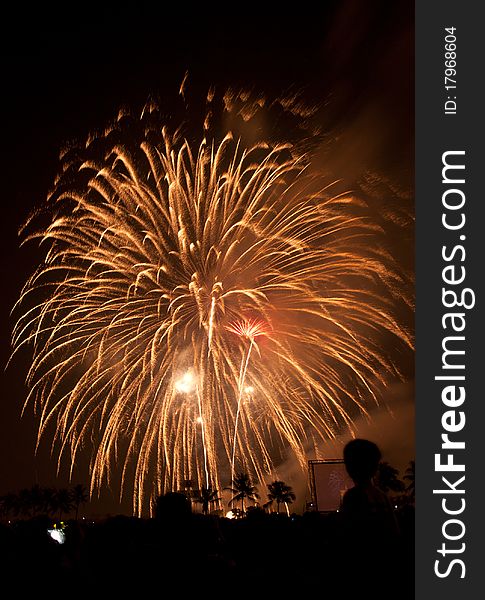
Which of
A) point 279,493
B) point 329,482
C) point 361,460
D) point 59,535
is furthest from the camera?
point 279,493

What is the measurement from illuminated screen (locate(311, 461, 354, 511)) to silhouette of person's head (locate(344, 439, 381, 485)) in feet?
53.4

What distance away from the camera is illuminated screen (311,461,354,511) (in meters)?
21.3

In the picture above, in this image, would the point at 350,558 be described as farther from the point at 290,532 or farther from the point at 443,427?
the point at 290,532

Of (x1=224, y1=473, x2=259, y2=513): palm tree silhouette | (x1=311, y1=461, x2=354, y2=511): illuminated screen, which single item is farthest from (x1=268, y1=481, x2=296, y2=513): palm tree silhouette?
(x1=311, y1=461, x2=354, y2=511): illuminated screen

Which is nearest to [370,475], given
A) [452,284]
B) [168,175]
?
[452,284]

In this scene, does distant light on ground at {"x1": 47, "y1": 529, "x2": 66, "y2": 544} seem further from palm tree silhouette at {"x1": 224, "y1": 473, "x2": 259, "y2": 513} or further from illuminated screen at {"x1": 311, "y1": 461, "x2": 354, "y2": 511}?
palm tree silhouette at {"x1": 224, "y1": 473, "x2": 259, "y2": 513}

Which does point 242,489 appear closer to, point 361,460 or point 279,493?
point 279,493

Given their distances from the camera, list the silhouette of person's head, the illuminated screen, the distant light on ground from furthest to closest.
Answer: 1. the illuminated screen
2. the distant light on ground
3. the silhouette of person's head

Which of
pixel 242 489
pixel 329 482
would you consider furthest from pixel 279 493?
pixel 329 482

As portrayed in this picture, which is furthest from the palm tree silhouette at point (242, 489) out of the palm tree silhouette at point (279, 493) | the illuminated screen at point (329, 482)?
the illuminated screen at point (329, 482)

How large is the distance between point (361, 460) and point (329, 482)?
17.3 meters

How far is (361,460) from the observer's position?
5.38 m

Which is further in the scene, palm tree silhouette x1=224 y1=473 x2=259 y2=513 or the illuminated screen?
palm tree silhouette x1=224 y1=473 x2=259 y2=513

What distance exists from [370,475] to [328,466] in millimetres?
17181
